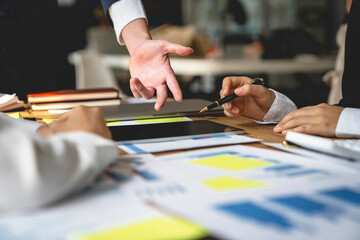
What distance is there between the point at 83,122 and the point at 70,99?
0.77 meters

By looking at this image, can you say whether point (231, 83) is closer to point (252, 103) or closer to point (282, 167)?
point (252, 103)

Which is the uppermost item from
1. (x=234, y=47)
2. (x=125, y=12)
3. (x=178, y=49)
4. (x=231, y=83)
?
(x=125, y=12)

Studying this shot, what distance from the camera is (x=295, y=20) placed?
8414mm

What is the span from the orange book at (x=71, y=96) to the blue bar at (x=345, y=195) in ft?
3.50

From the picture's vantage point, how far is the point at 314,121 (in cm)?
92

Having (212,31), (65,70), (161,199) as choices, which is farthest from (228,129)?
(212,31)

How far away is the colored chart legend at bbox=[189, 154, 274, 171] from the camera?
0.62 metres

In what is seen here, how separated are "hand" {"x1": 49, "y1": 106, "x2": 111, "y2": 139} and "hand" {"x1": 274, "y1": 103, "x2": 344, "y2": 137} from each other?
17.3 inches

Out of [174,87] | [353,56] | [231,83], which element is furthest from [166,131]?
[353,56]

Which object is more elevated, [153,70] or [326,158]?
[153,70]

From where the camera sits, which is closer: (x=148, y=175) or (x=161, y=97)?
(x=148, y=175)

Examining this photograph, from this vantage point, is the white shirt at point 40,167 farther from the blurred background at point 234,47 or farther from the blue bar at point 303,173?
the blurred background at point 234,47

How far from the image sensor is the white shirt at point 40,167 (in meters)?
0.44

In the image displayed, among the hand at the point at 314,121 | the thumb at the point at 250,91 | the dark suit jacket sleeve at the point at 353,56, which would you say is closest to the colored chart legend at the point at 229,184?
the hand at the point at 314,121
